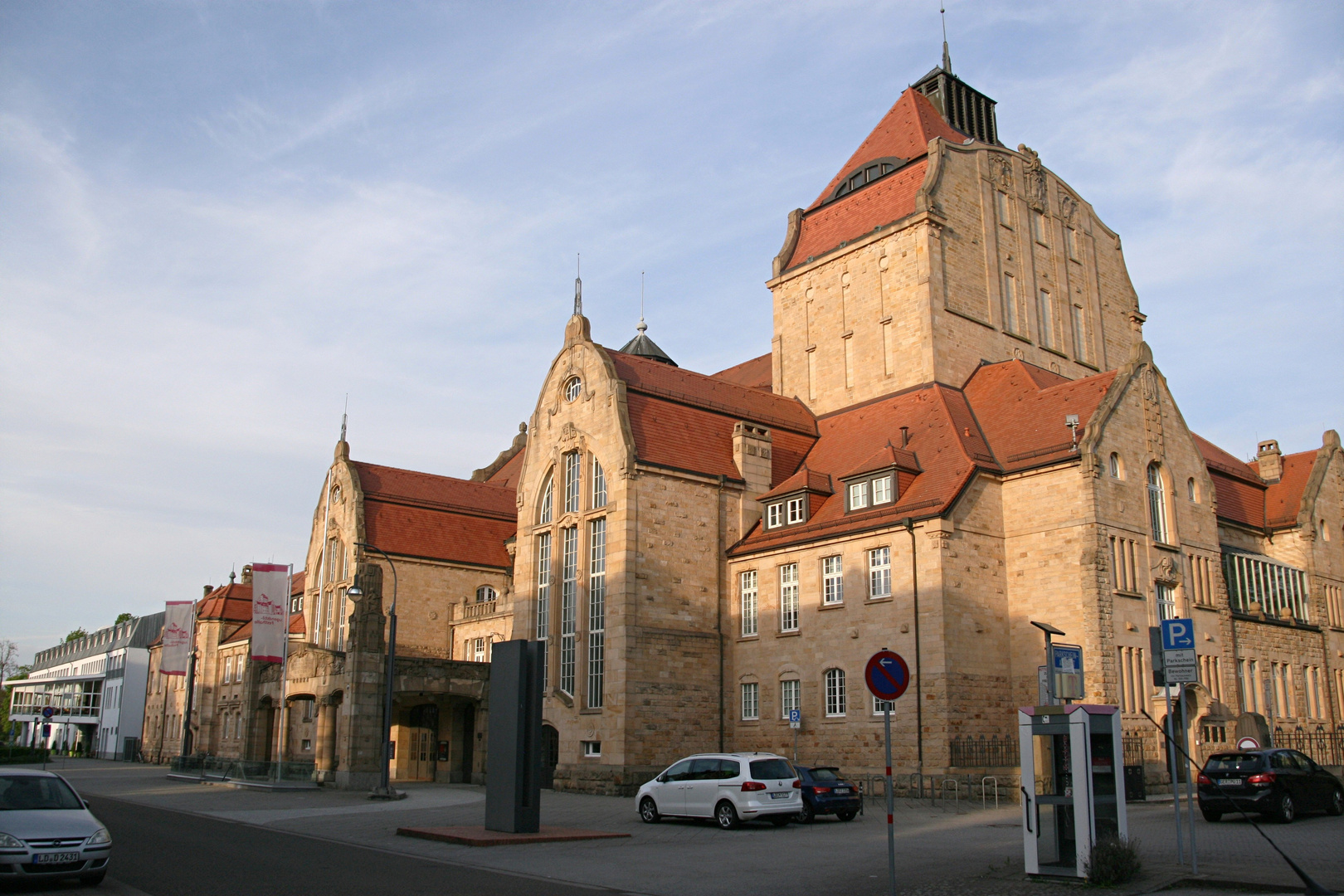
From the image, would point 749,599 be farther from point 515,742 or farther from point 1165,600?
point 515,742

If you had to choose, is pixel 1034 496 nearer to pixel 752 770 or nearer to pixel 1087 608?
pixel 1087 608

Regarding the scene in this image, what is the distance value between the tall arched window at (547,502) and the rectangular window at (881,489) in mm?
12501

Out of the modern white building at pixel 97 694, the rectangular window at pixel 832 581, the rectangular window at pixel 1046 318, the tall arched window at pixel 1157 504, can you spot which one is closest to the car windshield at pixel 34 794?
the rectangular window at pixel 832 581

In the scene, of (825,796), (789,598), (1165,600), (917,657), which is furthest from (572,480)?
(1165,600)

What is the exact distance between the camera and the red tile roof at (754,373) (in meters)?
49.8

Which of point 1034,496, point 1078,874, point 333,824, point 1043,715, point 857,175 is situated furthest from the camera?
point 857,175

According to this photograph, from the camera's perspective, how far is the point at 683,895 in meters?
13.1

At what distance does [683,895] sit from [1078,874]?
4797mm

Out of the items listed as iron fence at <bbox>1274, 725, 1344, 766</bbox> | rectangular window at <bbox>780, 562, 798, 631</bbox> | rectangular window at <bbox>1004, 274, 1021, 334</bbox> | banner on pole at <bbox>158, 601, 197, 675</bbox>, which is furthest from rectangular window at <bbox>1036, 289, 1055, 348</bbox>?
banner on pole at <bbox>158, 601, 197, 675</bbox>

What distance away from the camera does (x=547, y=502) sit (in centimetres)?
4019

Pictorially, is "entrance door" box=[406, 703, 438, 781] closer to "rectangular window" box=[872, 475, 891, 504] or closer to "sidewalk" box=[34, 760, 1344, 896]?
"sidewalk" box=[34, 760, 1344, 896]

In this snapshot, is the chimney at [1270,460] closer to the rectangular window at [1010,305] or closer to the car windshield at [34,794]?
the rectangular window at [1010,305]

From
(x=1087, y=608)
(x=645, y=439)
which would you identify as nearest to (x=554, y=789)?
(x=645, y=439)

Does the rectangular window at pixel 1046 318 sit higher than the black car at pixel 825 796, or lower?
higher
